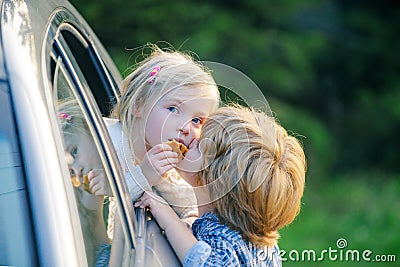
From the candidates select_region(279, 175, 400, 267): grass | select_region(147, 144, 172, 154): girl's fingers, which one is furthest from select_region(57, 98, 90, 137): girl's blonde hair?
select_region(279, 175, 400, 267): grass

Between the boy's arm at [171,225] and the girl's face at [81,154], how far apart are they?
0.25m

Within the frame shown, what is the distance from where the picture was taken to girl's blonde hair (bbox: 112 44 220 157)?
8.42 feet

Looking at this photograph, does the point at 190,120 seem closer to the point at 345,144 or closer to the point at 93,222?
the point at 93,222

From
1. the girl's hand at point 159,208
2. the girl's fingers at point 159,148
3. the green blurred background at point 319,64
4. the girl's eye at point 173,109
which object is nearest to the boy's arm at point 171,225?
the girl's hand at point 159,208

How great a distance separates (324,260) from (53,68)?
17.3ft

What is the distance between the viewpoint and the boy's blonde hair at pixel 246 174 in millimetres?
2562

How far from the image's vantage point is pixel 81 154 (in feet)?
6.89

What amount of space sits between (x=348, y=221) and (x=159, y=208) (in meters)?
6.82

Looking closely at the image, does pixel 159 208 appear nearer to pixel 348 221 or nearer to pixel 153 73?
pixel 153 73

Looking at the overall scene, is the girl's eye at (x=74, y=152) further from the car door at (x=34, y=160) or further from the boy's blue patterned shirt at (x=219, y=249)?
the boy's blue patterned shirt at (x=219, y=249)

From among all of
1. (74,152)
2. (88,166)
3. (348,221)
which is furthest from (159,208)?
(348,221)

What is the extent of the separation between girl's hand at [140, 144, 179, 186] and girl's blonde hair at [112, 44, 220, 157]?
0.14 m

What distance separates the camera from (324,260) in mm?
6977

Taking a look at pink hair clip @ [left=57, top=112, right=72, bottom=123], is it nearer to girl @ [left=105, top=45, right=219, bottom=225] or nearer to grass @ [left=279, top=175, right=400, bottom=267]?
girl @ [left=105, top=45, right=219, bottom=225]
